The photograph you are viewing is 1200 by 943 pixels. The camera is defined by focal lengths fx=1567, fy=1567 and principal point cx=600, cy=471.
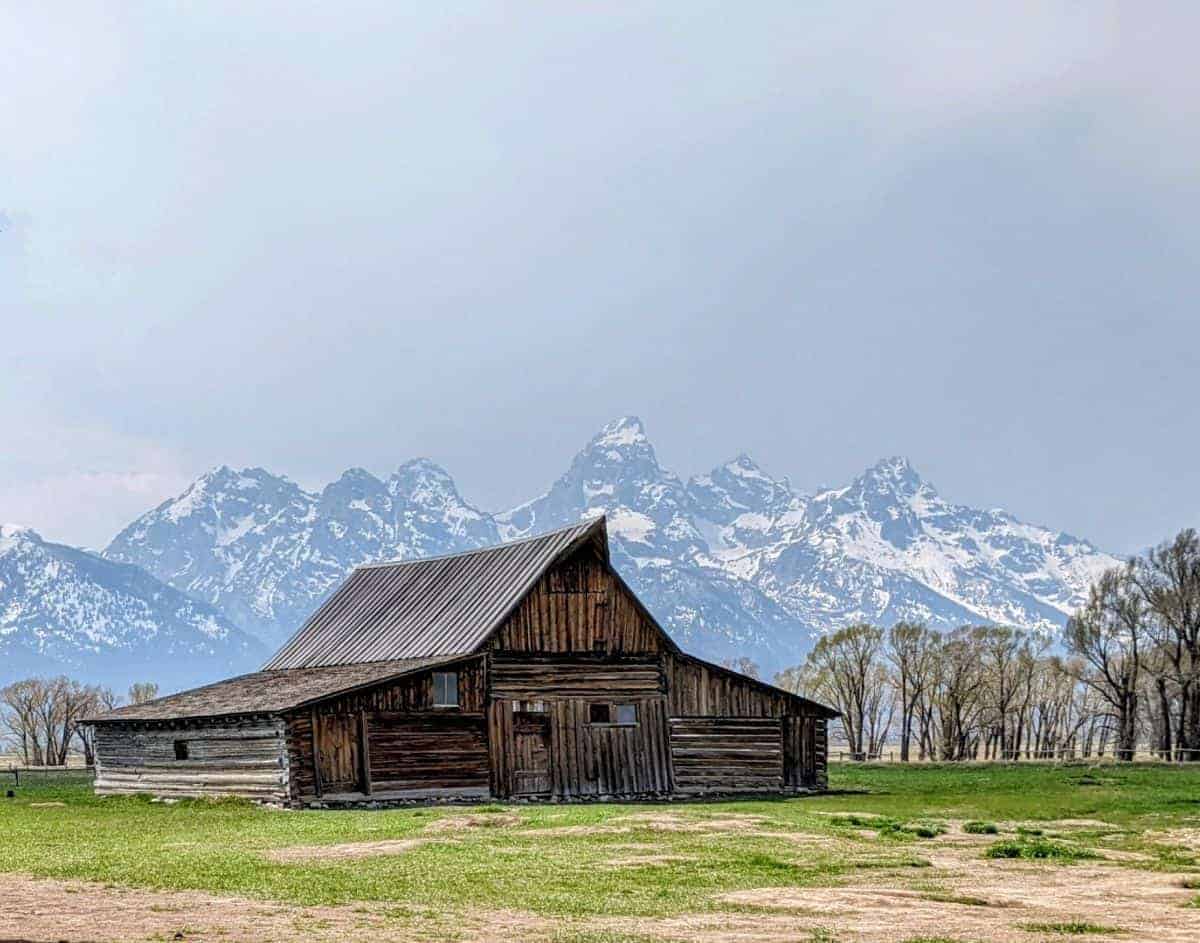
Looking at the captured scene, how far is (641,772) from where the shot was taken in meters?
54.5

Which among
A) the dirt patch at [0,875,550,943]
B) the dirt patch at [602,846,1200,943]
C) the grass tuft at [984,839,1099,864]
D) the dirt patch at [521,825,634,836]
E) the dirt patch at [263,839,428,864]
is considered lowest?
the dirt patch at [521,825,634,836]

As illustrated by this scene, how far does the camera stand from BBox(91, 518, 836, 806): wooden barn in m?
49.1

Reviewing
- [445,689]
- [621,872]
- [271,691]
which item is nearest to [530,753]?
[445,689]

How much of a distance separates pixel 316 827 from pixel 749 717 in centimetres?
2302

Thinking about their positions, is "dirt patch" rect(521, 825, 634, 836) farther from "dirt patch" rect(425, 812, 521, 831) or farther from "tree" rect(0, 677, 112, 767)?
"tree" rect(0, 677, 112, 767)

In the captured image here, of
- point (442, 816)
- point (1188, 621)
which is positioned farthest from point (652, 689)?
point (1188, 621)

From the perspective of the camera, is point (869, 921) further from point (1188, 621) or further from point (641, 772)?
point (1188, 621)

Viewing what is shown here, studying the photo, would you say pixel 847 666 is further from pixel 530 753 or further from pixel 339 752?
pixel 339 752

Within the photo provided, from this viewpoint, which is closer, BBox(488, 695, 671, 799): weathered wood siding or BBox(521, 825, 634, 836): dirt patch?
BBox(521, 825, 634, 836): dirt patch

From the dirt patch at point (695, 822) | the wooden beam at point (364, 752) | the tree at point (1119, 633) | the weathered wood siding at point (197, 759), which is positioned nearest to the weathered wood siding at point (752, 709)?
the wooden beam at point (364, 752)

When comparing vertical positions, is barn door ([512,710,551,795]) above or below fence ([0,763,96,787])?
above

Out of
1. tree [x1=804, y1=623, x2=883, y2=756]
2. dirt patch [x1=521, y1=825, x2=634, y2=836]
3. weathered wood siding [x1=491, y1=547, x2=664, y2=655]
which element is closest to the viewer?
dirt patch [x1=521, y1=825, x2=634, y2=836]

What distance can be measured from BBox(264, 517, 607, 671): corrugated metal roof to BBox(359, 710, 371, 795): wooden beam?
4435 mm

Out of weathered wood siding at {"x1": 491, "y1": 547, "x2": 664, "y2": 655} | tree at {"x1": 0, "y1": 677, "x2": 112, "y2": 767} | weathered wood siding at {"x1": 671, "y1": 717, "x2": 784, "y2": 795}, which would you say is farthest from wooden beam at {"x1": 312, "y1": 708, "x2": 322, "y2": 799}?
tree at {"x1": 0, "y1": 677, "x2": 112, "y2": 767}
